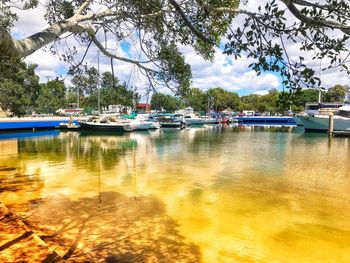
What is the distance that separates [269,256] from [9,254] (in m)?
5.51

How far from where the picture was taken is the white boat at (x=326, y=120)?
46.8 meters

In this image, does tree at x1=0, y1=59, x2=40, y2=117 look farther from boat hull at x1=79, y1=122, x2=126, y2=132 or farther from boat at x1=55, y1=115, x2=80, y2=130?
boat at x1=55, y1=115, x2=80, y2=130

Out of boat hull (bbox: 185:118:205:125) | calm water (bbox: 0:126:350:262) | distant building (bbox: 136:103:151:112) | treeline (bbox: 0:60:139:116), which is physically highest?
treeline (bbox: 0:60:139:116)

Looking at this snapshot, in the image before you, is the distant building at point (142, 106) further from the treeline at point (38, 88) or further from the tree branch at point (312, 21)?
the tree branch at point (312, 21)

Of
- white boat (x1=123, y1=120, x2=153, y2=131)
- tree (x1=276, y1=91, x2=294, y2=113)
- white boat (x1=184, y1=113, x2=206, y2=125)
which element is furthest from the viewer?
white boat (x1=184, y1=113, x2=206, y2=125)

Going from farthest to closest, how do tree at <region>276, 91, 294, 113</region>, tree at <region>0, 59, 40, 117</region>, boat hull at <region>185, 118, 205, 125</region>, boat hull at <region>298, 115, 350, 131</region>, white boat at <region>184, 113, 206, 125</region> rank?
white boat at <region>184, 113, 206, 125</region> < boat hull at <region>185, 118, 205, 125</region> < boat hull at <region>298, 115, 350, 131</region> < tree at <region>0, 59, 40, 117</region> < tree at <region>276, 91, 294, 113</region>

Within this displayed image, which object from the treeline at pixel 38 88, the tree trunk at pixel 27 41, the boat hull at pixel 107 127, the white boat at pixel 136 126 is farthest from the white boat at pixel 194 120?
the tree trunk at pixel 27 41

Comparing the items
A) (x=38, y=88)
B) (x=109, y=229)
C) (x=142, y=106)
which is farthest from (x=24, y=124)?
(x=109, y=229)

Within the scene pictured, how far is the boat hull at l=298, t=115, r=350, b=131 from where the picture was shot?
4681 centimetres

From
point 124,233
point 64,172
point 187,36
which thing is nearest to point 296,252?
point 124,233

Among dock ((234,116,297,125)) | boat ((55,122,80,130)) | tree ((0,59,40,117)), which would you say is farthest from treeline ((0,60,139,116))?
dock ((234,116,297,125))

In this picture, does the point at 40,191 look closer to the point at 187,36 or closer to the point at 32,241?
the point at 32,241

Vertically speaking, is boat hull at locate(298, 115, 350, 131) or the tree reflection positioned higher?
boat hull at locate(298, 115, 350, 131)

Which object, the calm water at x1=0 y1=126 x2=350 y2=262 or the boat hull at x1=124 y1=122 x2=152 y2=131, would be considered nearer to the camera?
the calm water at x1=0 y1=126 x2=350 y2=262
